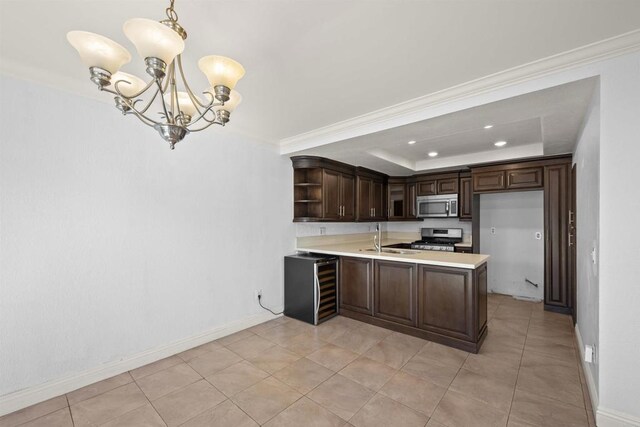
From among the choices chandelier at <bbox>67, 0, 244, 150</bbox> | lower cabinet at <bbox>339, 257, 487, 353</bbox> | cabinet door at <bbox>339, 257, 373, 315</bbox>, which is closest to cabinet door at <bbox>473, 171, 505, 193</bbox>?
lower cabinet at <bbox>339, 257, 487, 353</bbox>

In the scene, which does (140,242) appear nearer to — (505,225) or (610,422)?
(610,422)

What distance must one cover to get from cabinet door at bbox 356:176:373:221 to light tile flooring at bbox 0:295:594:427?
226cm

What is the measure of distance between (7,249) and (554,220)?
5819 millimetres

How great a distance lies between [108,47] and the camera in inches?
48.1

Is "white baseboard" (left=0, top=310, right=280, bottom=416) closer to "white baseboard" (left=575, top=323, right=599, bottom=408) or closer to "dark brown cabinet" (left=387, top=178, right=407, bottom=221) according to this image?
"white baseboard" (left=575, top=323, right=599, bottom=408)

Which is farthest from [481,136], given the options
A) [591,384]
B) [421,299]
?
[591,384]

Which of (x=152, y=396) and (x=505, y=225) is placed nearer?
(x=152, y=396)

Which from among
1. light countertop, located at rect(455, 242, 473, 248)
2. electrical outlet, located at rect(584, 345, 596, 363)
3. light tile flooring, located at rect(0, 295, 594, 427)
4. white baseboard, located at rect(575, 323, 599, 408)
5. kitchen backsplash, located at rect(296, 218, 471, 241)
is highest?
kitchen backsplash, located at rect(296, 218, 471, 241)

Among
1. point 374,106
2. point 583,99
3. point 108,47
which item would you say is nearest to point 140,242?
point 108,47

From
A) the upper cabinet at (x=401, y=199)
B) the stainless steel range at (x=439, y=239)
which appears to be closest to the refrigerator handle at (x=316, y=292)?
the stainless steel range at (x=439, y=239)

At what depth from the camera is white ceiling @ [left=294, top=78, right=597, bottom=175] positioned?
7.50 ft

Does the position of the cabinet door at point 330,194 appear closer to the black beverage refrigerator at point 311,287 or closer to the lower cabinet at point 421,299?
the black beverage refrigerator at point 311,287

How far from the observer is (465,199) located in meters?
5.03

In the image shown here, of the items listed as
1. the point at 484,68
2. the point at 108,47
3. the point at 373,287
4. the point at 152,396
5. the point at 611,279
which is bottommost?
the point at 152,396
